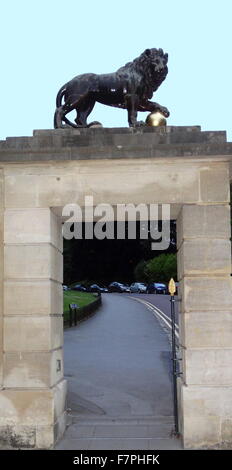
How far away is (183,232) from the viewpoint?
812cm

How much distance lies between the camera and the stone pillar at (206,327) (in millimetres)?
7730

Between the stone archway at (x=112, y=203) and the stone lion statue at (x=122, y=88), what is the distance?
77 centimetres

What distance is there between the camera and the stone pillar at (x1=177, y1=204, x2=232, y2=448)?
7.73 m

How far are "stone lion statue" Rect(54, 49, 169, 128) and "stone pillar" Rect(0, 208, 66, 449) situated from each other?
1923mm

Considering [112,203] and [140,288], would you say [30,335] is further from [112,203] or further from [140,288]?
[140,288]

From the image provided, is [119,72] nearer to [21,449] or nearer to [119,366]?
[21,449]

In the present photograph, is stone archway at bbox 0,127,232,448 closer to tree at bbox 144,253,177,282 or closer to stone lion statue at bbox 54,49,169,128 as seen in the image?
stone lion statue at bbox 54,49,169,128

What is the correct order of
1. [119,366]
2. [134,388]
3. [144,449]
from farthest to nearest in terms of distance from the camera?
[119,366], [134,388], [144,449]

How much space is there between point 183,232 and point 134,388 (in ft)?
17.4

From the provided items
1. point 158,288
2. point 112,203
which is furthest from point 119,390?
point 158,288

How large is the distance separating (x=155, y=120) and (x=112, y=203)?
4.89ft

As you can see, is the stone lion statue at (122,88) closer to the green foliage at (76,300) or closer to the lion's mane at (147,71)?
the lion's mane at (147,71)

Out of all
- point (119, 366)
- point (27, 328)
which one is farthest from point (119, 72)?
point (119, 366)

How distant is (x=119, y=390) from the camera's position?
39.3 ft
